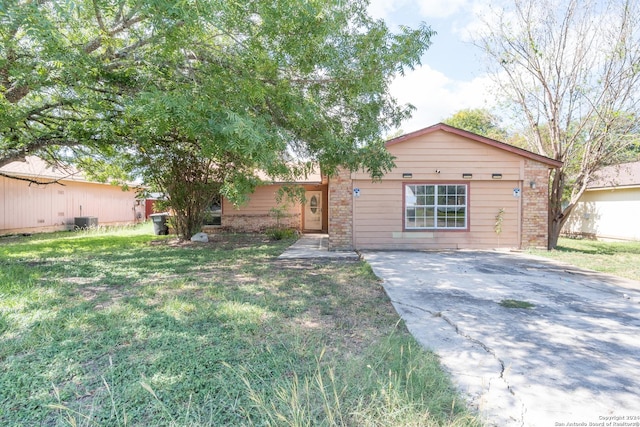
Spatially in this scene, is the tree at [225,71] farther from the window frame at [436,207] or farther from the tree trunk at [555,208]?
the tree trunk at [555,208]

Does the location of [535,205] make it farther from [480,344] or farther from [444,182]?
[480,344]

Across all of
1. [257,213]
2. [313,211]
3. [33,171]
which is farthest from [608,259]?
[33,171]

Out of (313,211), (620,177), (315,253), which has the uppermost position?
Result: (620,177)

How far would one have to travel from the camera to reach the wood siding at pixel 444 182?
33.2ft

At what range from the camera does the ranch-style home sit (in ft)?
33.1

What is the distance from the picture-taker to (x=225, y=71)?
17.6 ft

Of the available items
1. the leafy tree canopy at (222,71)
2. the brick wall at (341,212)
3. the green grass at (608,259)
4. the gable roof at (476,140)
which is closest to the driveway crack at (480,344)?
the leafy tree canopy at (222,71)

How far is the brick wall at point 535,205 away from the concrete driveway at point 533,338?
11.4 ft

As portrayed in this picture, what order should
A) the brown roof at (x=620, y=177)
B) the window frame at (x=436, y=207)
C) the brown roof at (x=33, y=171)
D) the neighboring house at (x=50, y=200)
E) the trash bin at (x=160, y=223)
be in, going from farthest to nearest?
1. the trash bin at (x=160, y=223)
2. the brown roof at (x=33, y=171)
3. the neighboring house at (x=50, y=200)
4. the brown roof at (x=620, y=177)
5. the window frame at (x=436, y=207)

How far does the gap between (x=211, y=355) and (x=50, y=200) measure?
17.3m

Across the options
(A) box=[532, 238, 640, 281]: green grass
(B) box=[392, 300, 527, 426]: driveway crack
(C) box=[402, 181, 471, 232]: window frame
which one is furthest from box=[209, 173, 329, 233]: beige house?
(B) box=[392, 300, 527, 426]: driveway crack

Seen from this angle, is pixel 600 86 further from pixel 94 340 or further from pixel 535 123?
pixel 94 340

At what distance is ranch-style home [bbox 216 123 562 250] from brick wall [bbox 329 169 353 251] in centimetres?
3

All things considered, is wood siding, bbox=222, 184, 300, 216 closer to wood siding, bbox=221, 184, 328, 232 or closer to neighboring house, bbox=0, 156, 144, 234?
wood siding, bbox=221, 184, 328, 232
